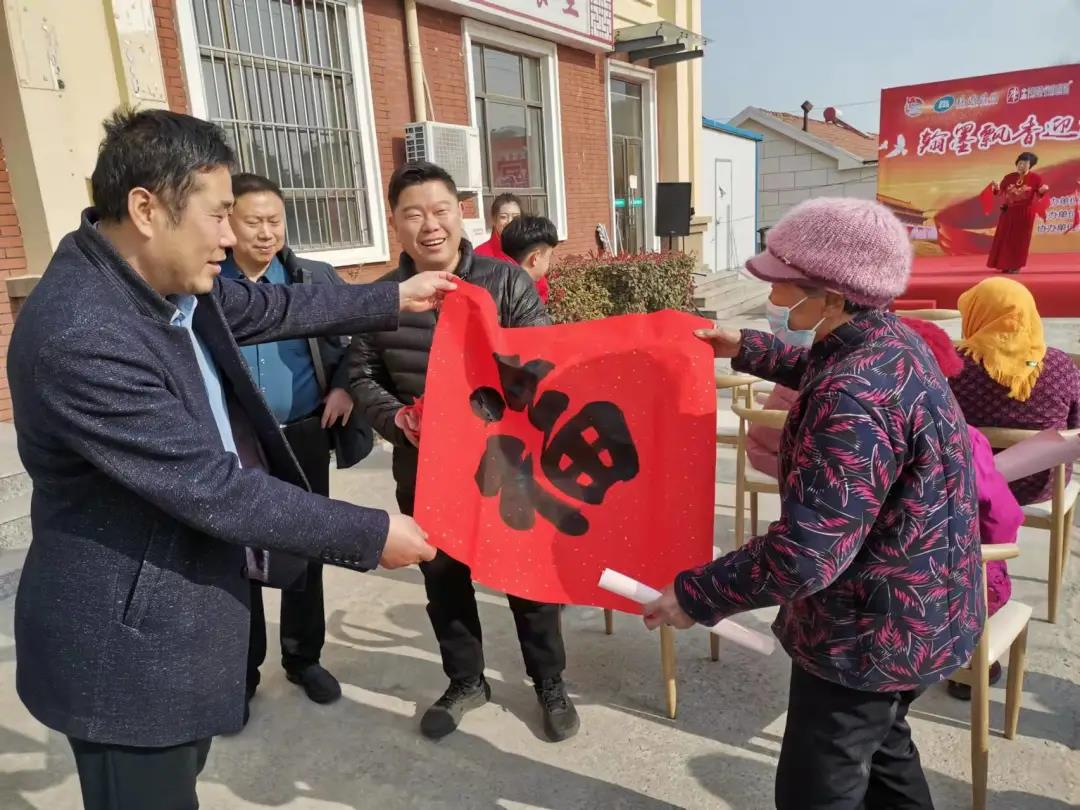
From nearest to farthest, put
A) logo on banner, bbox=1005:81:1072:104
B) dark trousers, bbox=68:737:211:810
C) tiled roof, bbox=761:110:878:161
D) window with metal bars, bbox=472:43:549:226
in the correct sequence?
1. dark trousers, bbox=68:737:211:810
2. window with metal bars, bbox=472:43:549:226
3. logo on banner, bbox=1005:81:1072:104
4. tiled roof, bbox=761:110:878:161

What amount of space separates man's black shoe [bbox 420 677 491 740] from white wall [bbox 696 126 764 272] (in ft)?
36.8

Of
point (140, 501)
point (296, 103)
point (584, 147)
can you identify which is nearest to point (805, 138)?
point (584, 147)

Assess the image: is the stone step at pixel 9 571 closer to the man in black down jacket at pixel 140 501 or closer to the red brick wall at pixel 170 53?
the man in black down jacket at pixel 140 501

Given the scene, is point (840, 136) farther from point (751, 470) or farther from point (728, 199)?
point (751, 470)

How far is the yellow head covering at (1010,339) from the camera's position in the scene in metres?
2.58

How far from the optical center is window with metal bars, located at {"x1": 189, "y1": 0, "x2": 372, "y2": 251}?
5.59m

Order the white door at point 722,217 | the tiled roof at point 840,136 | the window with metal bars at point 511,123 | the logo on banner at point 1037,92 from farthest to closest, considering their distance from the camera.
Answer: the tiled roof at point 840,136, the white door at point 722,217, the logo on banner at point 1037,92, the window with metal bars at point 511,123

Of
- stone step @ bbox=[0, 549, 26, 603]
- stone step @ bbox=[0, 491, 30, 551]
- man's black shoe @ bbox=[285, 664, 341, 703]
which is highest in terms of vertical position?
stone step @ bbox=[0, 491, 30, 551]

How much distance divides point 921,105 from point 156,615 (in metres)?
14.4

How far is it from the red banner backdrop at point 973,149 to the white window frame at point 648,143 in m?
4.43

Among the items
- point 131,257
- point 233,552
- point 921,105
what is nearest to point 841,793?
point 233,552

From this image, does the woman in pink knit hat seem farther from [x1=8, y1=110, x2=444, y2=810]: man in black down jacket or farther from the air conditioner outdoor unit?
the air conditioner outdoor unit

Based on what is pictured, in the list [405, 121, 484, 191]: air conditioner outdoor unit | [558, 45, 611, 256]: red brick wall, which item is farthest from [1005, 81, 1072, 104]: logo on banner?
[405, 121, 484, 191]: air conditioner outdoor unit

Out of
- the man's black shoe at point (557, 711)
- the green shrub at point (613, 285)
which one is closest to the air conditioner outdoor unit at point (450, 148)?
the green shrub at point (613, 285)
